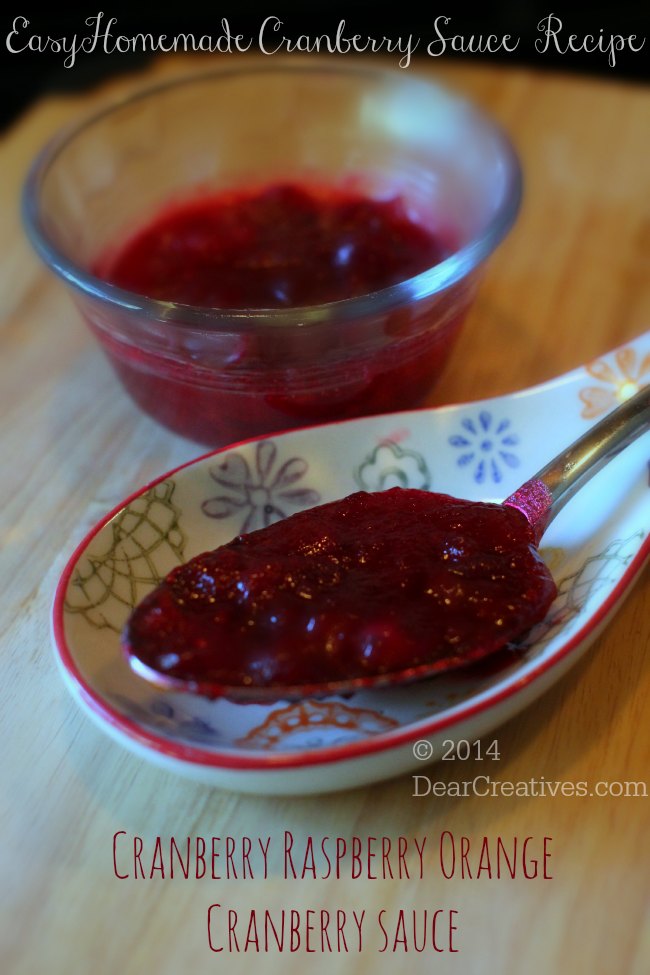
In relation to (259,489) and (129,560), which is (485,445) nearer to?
(259,489)

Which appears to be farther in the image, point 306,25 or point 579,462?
point 306,25

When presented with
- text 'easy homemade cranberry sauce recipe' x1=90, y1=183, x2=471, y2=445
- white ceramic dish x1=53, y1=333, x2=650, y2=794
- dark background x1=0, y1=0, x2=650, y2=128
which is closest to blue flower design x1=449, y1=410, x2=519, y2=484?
white ceramic dish x1=53, y1=333, x2=650, y2=794

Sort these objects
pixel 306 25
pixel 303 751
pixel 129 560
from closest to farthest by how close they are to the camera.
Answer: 1. pixel 303 751
2. pixel 129 560
3. pixel 306 25

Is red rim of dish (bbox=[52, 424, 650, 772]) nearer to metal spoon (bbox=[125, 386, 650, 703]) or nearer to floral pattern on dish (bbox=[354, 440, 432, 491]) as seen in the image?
metal spoon (bbox=[125, 386, 650, 703])

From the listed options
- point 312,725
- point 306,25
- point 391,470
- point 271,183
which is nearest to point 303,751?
point 312,725

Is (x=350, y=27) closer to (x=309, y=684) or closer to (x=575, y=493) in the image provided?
(x=575, y=493)

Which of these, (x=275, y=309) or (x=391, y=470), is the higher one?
(x=275, y=309)

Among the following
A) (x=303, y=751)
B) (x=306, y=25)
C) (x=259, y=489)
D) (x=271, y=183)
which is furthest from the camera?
(x=306, y=25)

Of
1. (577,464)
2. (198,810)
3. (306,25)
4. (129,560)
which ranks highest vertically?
(306,25)

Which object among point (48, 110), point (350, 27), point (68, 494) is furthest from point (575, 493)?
point (350, 27)

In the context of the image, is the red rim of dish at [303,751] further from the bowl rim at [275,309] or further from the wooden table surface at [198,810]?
the bowl rim at [275,309]
